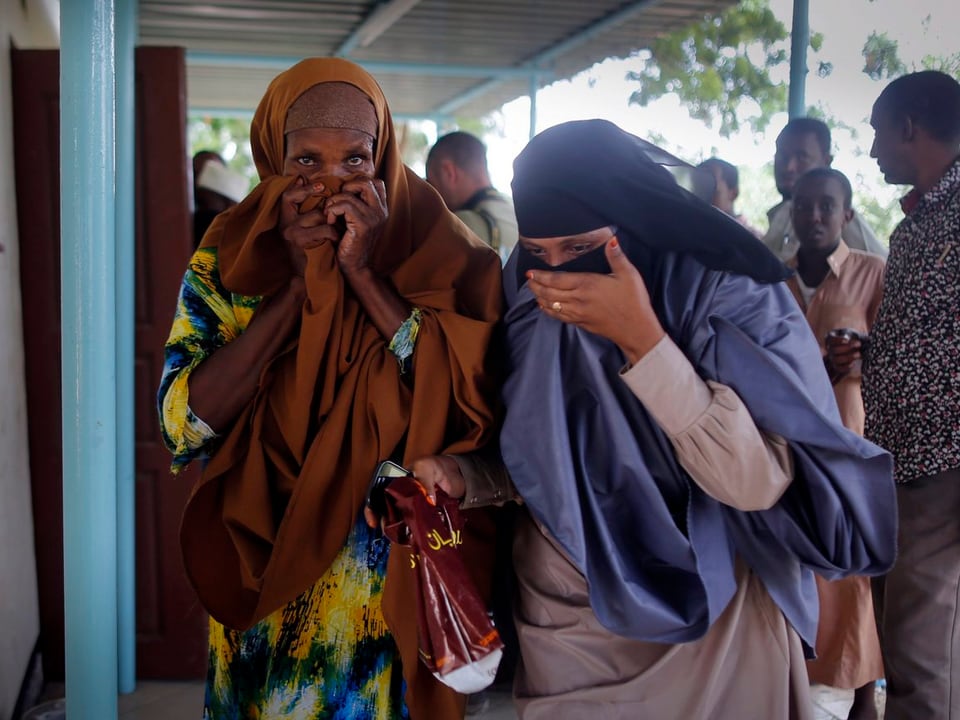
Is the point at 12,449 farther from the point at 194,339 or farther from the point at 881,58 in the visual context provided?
the point at 881,58

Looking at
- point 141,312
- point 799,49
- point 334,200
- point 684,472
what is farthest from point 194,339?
point 799,49

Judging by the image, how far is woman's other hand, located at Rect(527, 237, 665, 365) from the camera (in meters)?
1.31

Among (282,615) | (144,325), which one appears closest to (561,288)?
(282,615)

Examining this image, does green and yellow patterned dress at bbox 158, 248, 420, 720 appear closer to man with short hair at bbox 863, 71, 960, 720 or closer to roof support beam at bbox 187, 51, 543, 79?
man with short hair at bbox 863, 71, 960, 720

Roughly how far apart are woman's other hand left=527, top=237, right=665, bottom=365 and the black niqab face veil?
8 centimetres

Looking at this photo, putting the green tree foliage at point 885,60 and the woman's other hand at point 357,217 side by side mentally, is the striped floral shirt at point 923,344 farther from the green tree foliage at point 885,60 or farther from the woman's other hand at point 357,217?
the woman's other hand at point 357,217

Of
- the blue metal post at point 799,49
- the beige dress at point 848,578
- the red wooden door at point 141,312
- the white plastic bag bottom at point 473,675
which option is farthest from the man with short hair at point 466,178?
the white plastic bag bottom at point 473,675

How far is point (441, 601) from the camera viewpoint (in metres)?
1.36

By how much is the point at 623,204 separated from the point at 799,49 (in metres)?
2.74

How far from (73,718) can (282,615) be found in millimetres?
428

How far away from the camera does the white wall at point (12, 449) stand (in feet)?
8.93

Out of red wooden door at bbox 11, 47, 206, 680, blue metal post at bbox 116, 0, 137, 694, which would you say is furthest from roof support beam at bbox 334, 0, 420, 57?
blue metal post at bbox 116, 0, 137, 694

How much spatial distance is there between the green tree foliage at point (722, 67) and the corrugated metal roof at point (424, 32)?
0.13 meters

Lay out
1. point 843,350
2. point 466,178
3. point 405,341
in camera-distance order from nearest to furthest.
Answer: point 405,341 → point 843,350 → point 466,178
